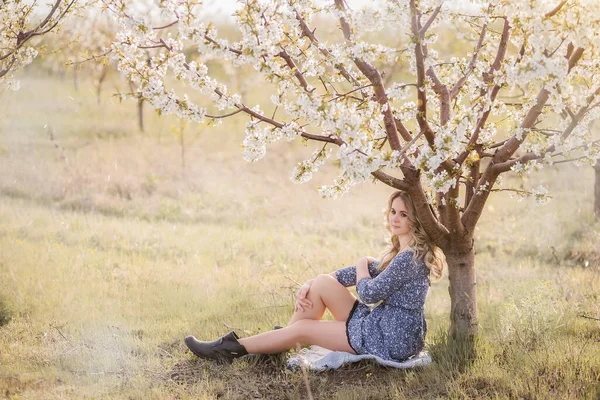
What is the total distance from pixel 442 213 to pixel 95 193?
332 inches

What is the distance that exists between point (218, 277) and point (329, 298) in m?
2.73

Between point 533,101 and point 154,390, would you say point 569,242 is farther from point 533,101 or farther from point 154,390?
point 154,390

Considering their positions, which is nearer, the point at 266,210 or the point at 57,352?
the point at 57,352

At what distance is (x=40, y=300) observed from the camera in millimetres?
5832

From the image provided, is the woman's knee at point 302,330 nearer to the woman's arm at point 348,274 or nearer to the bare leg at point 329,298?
the bare leg at point 329,298

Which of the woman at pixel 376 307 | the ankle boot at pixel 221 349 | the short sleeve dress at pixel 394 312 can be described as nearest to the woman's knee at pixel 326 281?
the woman at pixel 376 307

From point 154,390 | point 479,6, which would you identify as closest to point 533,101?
point 479,6

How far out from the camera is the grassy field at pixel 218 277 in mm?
4082

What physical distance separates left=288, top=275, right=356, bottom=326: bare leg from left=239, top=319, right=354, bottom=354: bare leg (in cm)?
7

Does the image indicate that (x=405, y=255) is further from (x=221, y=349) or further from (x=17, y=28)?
(x=17, y=28)

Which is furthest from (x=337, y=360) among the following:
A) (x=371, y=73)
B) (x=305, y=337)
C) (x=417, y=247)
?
(x=371, y=73)

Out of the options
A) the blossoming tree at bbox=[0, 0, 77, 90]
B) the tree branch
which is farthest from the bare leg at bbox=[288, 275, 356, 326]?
the blossoming tree at bbox=[0, 0, 77, 90]

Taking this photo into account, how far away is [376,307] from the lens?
436cm

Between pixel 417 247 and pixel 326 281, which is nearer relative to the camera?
pixel 417 247
